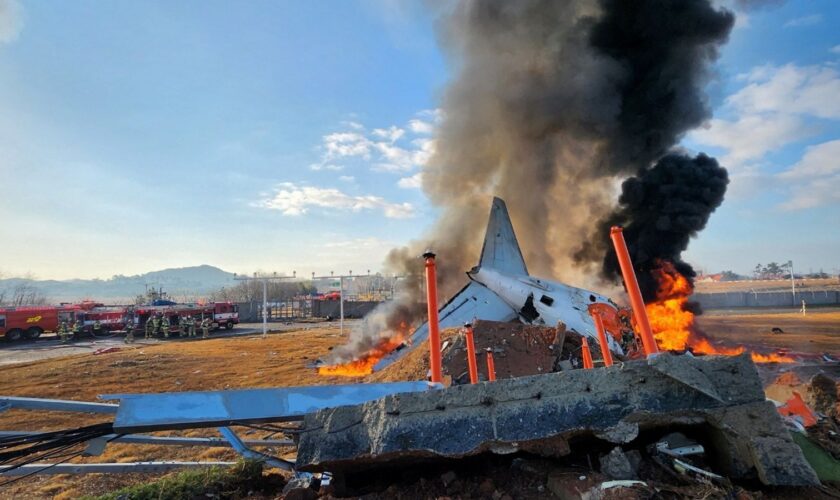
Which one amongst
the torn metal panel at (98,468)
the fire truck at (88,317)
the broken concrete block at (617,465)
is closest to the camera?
the broken concrete block at (617,465)

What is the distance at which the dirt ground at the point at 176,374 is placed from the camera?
6418mm

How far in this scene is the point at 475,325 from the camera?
11000 millimetres

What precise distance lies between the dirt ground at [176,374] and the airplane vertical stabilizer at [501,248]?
5.76m

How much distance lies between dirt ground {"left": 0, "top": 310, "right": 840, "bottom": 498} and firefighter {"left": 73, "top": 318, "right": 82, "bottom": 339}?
35.9 feet

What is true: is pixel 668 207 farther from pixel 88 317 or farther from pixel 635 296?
pixel 88 317

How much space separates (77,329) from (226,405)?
34741 mm

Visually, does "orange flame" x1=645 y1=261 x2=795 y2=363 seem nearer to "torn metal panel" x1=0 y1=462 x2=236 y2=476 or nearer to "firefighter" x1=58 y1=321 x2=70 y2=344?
"torn metal panel" x1=0 y1=462 x2=236 y2=476

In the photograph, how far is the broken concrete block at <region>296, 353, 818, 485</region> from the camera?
8.34 ft

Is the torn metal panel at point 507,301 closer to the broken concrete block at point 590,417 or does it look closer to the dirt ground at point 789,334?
the broken concrete block at point 590,417

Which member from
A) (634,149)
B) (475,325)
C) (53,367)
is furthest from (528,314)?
(53,367)

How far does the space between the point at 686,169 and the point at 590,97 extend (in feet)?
15.6

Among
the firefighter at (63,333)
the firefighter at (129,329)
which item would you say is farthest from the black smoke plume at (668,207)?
the firefighter at (63,333)

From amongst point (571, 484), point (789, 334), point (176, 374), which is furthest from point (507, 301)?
point (789, 334)

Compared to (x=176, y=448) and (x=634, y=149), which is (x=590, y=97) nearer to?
(x=634, y=149)
